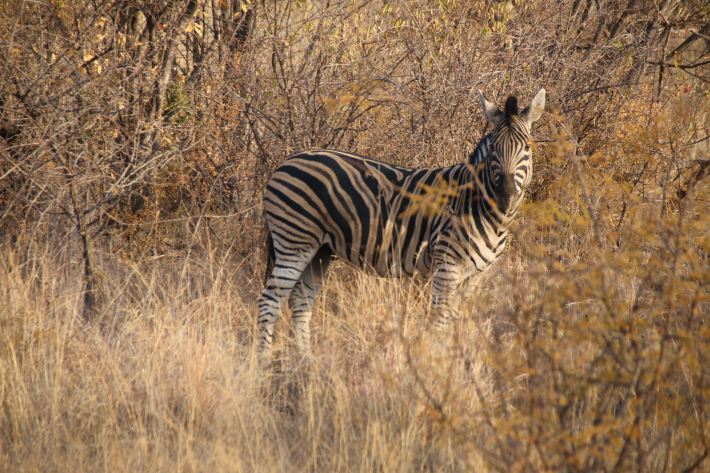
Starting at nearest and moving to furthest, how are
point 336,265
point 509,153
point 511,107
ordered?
point 509,153, point 511,107, point 336,265

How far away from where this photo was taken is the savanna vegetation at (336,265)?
3.81m

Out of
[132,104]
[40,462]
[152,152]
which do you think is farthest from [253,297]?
[40,462]

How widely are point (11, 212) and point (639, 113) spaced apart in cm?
599

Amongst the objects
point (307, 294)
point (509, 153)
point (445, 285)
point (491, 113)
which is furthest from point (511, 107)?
point (307, 294)

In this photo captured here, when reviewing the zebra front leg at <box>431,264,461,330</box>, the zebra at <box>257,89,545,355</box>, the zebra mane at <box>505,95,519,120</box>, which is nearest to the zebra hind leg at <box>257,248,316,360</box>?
the zebra at <box>257,89,545,355</box>

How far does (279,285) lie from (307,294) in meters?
0.33

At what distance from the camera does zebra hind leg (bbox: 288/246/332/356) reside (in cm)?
659

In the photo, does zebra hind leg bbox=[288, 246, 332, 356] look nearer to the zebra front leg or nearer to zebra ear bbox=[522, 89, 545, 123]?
the zebra front leg

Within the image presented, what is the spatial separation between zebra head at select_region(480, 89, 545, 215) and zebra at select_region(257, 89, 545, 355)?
0.08 ft

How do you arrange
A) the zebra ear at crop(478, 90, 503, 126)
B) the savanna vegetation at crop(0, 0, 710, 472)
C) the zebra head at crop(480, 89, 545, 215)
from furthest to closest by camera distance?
1. the zebra ear at crop(478, 90, 503, 126)
2. the zebra head at crop(480, 89, 545, 215)
3. the savanna vegetation at crop(0, 0, 710, 472)

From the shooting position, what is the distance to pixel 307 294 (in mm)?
6785

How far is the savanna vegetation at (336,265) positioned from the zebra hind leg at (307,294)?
Answer: 187 millimetres

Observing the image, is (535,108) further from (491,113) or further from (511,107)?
(491,113)

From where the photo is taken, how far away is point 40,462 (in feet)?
14.1
